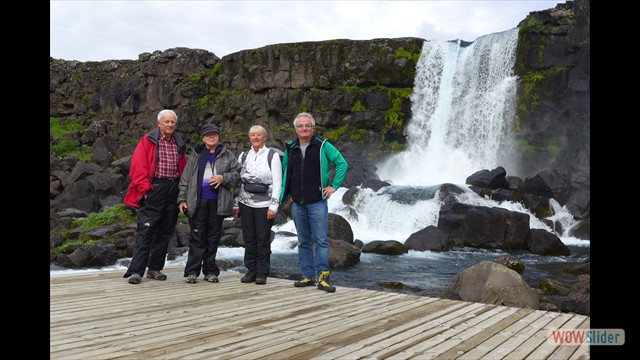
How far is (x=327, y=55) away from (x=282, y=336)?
4035 cm

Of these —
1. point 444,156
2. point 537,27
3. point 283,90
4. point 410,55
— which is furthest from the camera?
point 283,90

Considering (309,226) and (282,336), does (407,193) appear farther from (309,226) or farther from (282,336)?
(282,336)

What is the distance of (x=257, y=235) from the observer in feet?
23.2

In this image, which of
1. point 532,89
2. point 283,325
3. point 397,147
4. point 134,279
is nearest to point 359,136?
point 397,147

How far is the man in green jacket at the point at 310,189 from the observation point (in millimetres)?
6809

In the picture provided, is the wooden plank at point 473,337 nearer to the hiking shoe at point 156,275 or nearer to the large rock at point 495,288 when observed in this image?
the large rock at point 495,288

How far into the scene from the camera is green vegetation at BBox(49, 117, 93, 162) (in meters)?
49.0

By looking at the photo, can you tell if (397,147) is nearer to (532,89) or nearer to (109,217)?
(532,89)

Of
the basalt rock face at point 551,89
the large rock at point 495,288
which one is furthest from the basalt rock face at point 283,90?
the large rock at point 495,288

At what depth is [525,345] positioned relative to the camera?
4.17m

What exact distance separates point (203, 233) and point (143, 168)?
4.07 ft

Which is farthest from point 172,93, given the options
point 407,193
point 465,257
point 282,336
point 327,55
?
point 282,336

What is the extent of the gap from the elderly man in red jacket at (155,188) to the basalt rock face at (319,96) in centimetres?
2185

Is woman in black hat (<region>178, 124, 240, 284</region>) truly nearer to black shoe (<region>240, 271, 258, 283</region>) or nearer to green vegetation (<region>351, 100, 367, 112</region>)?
black shoe (<region>240, 271, 258, 283</region>)
